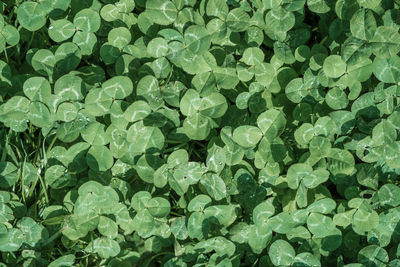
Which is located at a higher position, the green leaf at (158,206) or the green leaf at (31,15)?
the green leaf at (31,15)

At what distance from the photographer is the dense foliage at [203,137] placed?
2791 millimetres

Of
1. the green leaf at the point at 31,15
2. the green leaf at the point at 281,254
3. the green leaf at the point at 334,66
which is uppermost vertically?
the green leaf at the point at 31,15

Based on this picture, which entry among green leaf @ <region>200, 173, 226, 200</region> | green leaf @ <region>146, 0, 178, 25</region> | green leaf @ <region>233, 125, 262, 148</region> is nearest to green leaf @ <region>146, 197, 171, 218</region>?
green leaf @ <region>200, 173, 226, 200</region>

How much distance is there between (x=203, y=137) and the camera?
9.16ft

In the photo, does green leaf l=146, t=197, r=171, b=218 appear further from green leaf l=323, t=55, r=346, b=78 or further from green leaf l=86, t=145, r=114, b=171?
green leaf l=323, t=55, r=346, b=78

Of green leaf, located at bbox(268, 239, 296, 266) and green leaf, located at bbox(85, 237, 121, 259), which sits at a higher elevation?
green leaf, located at bbox(268, 239, 296, 266)

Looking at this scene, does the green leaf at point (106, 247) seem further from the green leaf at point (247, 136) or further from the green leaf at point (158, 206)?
the green leaf at point (247, 136)

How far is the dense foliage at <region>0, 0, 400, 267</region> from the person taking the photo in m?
2.79

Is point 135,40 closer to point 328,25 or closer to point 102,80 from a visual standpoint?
point 102,80

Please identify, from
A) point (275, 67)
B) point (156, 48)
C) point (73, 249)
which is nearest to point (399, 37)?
point (275, 67)

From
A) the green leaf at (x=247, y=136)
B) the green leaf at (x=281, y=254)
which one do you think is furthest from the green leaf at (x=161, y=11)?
the green leaf at (x=281, y=254)

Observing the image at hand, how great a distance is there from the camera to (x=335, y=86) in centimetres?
286

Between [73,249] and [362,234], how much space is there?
151 cm

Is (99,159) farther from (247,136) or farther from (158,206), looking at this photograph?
(247,136)
